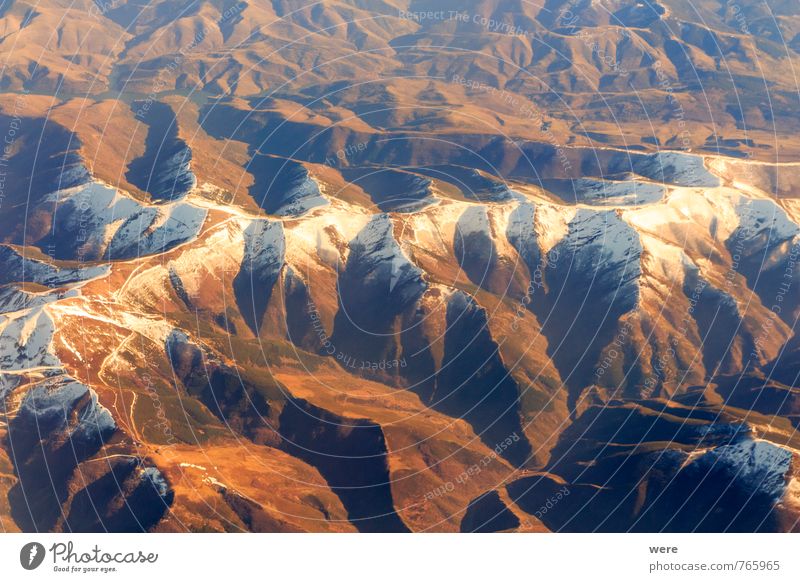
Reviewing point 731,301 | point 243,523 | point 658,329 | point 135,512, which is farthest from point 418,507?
point 731,301

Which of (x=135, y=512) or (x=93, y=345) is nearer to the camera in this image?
(x=135, y=512)

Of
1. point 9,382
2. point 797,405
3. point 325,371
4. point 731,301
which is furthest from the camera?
point 731,301
